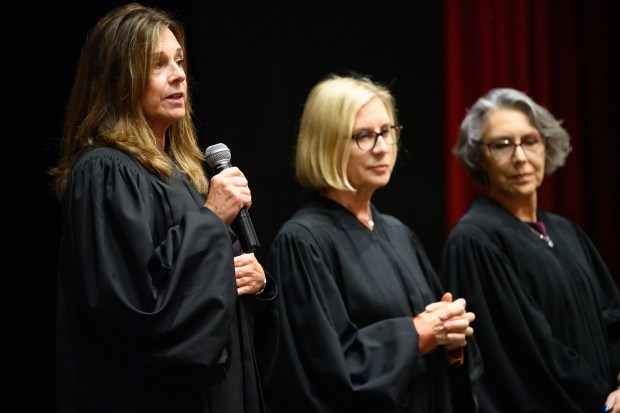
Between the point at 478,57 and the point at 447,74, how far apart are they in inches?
7.6

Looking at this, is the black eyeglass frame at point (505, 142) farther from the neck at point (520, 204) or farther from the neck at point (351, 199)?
the neck at point (351, 199)

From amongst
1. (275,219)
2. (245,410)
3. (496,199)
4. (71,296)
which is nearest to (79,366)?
(71,296)

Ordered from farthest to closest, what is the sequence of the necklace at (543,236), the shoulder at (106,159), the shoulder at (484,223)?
the necklace at (543,236)
the shoulder at (484,223)
the shoulder at (106,159)

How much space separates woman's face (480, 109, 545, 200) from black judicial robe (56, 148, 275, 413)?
1.73 metres

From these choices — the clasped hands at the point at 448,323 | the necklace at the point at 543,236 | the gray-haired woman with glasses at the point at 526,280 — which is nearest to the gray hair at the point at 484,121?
the gray-haired woman with glasses at the point at 526,280

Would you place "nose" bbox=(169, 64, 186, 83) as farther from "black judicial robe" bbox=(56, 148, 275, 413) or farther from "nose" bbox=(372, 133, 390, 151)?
"nose" bbox=(372, 133, 390, 151)

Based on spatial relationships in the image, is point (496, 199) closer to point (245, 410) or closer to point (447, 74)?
point (447, 74)

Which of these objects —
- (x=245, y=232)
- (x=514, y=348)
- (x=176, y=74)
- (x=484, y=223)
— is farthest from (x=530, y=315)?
(x=176, y=74)

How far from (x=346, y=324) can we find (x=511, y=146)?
117 cm

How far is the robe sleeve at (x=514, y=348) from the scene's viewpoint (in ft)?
10.7

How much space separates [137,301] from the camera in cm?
209

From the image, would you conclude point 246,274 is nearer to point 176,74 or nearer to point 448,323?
Answer: point 176,74

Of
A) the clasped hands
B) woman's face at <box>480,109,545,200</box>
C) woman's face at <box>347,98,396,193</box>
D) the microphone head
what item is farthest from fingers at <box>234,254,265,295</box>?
woman's face at <box>480,109,545,200</box>

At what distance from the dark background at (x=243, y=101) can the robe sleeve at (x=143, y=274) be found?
0.93 meters
